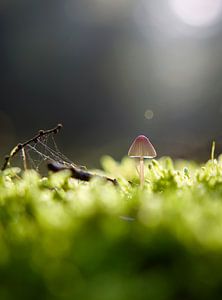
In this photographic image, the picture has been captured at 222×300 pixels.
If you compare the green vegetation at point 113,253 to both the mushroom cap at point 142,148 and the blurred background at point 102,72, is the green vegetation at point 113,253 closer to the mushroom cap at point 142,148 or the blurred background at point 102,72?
the mushroom cap at point 142,148

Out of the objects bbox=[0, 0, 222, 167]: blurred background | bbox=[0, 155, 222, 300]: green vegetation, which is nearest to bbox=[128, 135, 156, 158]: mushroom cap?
bbox=[0, 155, 222, 300]: green vegetation

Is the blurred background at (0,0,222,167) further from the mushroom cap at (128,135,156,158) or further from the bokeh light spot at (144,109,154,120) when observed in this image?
the mushroom cap at (128,135,156,158)

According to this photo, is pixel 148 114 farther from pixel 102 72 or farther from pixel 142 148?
pixel 142 148

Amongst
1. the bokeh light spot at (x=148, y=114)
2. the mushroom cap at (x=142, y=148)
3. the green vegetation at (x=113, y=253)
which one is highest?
the bokeh light spot at (x=148, y=114)

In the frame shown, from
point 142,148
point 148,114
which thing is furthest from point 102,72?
point 142,148

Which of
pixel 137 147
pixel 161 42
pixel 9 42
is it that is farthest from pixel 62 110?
pixel 137 147

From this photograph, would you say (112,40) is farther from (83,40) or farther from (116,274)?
(116,274)

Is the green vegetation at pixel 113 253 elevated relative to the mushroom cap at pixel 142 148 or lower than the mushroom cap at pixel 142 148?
lower

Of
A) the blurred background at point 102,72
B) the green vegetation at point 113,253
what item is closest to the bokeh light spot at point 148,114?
the blurred background at point 102,72
